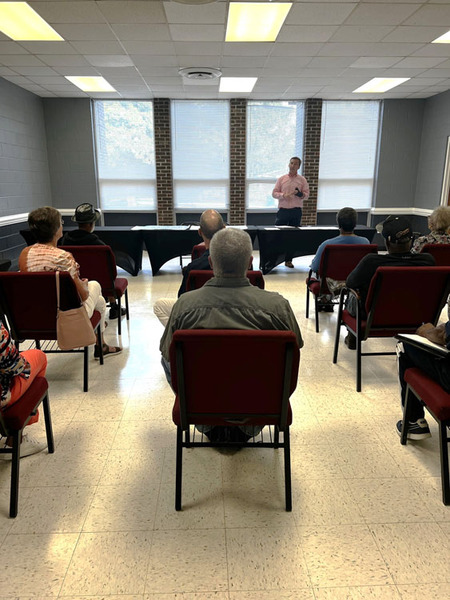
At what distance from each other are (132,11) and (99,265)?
253cm

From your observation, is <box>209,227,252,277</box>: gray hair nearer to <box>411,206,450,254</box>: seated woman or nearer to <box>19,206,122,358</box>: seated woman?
<box>19,206,122,358</box>: seated woman

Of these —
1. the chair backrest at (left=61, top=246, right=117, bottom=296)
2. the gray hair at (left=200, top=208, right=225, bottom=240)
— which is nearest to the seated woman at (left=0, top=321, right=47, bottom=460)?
the gray hair at (left=200, top=208, right=225, bottom=240)

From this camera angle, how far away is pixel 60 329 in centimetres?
249

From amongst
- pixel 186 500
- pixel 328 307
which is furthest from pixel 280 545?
pixel 328 307

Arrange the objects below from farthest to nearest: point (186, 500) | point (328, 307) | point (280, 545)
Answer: point (328, 307) < point (186, 500) < point (280, 545)

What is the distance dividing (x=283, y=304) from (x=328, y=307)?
3032 millimetres

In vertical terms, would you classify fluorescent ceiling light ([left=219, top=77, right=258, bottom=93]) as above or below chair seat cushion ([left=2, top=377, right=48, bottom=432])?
above

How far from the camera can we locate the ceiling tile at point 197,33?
14.6 feet

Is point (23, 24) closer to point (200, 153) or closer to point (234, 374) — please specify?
point (200, 153)

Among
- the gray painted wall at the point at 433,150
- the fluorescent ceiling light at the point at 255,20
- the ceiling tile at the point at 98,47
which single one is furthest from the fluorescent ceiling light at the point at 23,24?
the gray painted wall at the point at 433,150

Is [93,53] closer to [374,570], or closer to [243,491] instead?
[243,491]

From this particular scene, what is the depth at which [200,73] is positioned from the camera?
20.2 ft

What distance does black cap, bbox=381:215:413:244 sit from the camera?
2.59 meters

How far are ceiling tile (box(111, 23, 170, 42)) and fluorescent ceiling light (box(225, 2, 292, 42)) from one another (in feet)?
2.34
